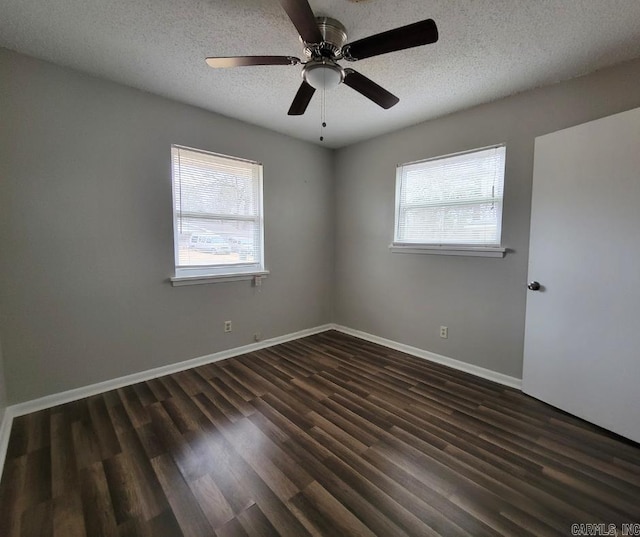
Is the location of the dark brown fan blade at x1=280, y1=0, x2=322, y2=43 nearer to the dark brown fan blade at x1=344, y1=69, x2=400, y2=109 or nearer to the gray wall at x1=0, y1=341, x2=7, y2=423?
the dark brown fan blade at x1=344, y1=69, x2=400, y2=109

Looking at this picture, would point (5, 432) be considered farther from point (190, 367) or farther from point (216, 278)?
point (216, 278)

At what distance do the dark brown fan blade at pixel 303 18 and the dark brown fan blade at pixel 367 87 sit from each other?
0.32m

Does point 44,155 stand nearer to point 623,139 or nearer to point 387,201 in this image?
point 387,201

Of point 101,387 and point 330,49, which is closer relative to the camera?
point 330,49

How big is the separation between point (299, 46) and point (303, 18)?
697 mm

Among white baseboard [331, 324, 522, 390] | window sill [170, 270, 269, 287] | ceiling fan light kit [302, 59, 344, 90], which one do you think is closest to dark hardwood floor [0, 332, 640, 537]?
white baseboard [331, 324, 522, 390]

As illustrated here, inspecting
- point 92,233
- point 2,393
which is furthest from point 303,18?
point 2,393

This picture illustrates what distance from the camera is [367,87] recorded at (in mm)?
1849

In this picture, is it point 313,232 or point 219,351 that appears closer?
point 219,351

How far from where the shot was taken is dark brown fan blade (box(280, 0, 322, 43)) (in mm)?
1237

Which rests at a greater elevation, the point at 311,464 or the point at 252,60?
the point at 252,60

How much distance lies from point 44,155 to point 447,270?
3.58 metres

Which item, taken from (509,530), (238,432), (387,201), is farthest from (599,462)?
(387,201)

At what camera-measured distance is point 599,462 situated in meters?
1.69
